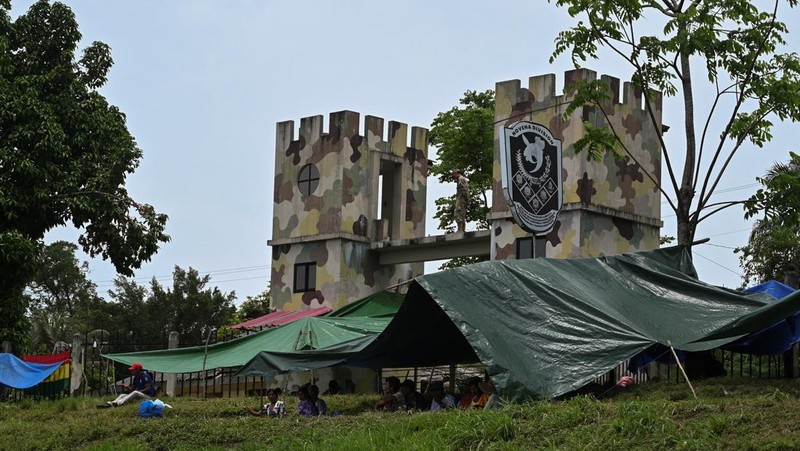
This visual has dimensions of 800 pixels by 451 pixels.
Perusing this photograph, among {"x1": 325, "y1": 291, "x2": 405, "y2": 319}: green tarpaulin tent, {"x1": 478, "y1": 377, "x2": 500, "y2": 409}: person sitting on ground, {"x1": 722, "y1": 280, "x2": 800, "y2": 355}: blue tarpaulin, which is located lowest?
{"x1": 478, "y1": 377, "x2": 500, "y2": 409}: person sitting on ground

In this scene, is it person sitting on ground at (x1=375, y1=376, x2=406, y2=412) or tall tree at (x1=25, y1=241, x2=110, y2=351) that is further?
tall tree at (x1=25, y1=241, x2=110, y2=351)

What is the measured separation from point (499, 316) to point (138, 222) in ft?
55.3

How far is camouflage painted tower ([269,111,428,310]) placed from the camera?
118 ft

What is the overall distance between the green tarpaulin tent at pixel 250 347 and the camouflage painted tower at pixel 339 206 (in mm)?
10689

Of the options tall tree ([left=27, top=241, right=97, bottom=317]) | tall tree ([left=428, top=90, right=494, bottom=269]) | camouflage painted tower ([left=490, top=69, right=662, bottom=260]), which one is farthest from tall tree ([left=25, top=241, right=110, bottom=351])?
camouflage painted tower ([left=490, top=69, right=662, bottom=260])

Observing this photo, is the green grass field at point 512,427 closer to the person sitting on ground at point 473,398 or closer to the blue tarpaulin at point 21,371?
the person sitting on ground at point 473,398

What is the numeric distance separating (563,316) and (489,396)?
1593mm

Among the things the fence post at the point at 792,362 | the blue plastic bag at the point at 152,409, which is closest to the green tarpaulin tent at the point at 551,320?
the fence post at the point at 792,362

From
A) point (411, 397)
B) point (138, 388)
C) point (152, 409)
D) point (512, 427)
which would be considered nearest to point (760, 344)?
point (411, 397)

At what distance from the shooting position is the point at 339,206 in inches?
1412

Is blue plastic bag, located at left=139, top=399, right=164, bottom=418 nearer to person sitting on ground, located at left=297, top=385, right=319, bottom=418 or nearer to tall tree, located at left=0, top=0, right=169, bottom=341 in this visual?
person sitting on ground, located at left=297, top=385, right=319, bottom=418

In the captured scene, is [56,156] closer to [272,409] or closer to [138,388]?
[138,388]

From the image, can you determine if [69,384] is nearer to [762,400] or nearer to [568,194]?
[568,194]

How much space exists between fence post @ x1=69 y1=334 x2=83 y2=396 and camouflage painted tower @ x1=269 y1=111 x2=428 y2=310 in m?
10.1
